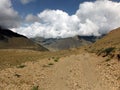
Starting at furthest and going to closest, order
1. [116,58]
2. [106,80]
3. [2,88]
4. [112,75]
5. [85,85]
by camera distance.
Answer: [116,58] < [112,75] < [106,80] < [85,85] < [2,88]

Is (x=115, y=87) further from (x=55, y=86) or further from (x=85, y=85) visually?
(x=55, y=86)

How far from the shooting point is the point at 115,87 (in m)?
19.3

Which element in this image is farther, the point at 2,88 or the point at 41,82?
the point at 41,82

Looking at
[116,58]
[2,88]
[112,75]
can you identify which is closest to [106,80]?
[112,75]

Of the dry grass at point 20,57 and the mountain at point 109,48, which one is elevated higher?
the mountain at point 109,48

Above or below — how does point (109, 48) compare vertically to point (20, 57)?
above

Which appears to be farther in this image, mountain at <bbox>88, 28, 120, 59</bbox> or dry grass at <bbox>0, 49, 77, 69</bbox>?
dry grass at <bbox>0, 49, 77, 69</bbox>

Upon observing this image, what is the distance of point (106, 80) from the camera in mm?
22047

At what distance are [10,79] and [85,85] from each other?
258 inches

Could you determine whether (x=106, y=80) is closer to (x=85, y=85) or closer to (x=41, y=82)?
(x=85, y=85)

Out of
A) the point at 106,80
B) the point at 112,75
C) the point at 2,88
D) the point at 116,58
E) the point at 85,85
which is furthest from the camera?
the point at 116,58

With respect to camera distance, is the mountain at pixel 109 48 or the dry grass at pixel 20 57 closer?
the mountain at pixel 109 48

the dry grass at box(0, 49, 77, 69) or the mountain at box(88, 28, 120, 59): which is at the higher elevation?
the mountain at box(88, 28, 120, 59)

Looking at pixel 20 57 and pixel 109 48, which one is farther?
pixel 20 57
